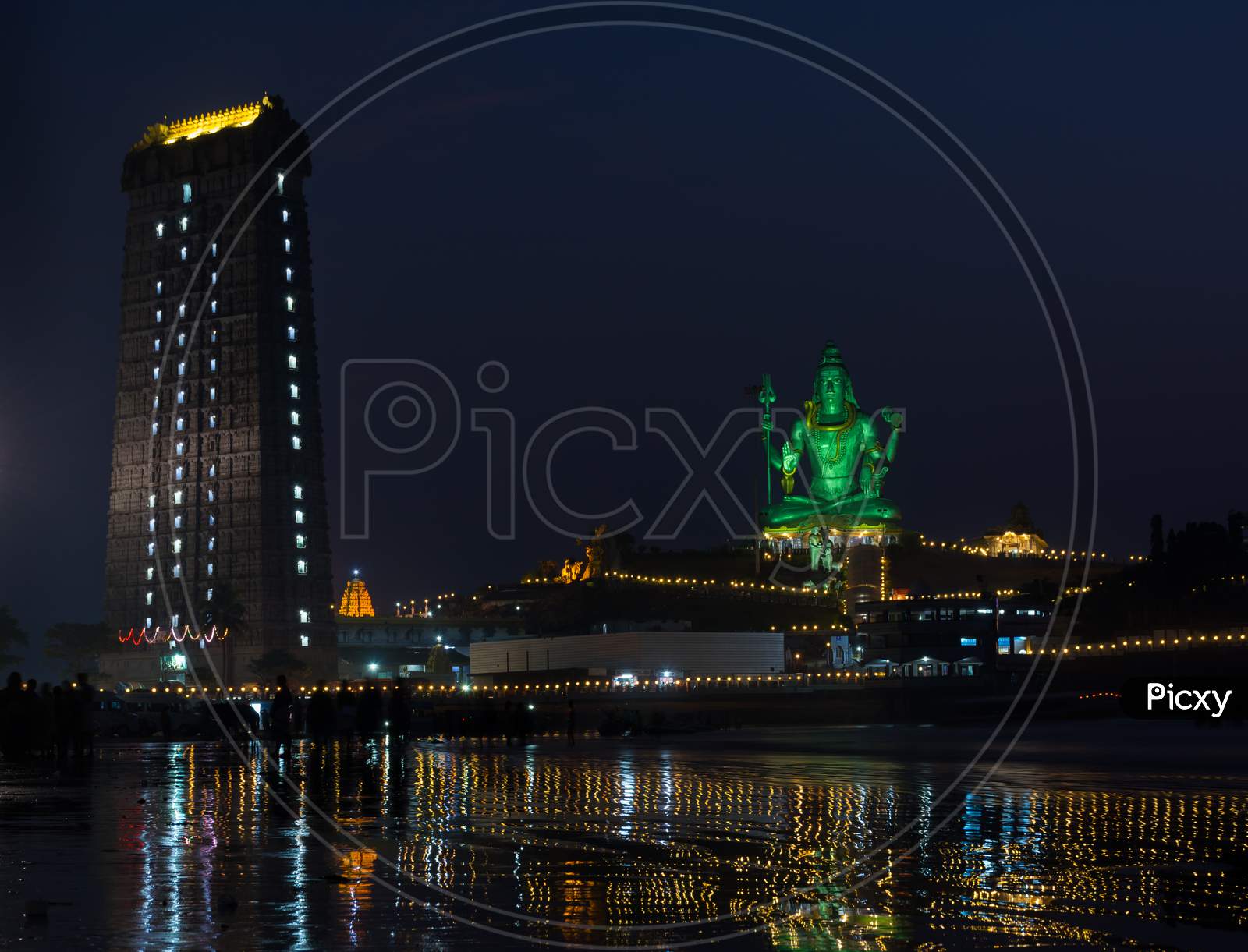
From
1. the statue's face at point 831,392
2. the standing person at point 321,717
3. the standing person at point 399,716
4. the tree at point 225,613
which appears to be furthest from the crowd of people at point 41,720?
the statue's face at point 831,392

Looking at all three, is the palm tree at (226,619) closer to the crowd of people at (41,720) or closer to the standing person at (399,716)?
the standing person at (399,716)

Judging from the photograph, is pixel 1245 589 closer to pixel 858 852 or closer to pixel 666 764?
pixel 666 764

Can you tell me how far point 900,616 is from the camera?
11806 cm

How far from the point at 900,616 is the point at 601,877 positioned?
104185 millimetres

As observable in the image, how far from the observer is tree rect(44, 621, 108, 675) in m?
158

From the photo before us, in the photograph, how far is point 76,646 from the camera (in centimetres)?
15962

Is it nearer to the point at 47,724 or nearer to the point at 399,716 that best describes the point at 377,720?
the point at 399,716

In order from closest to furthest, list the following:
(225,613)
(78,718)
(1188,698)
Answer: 1. (1188,698)
2. (78,718)
3. (225,613)

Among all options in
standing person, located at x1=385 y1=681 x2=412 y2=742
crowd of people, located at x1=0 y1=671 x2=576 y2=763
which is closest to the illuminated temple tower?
crowd of people, located at x1=0 y1=671 x2=576 y2=763

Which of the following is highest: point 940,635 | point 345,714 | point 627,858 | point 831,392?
point 831,392

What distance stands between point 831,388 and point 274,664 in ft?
222

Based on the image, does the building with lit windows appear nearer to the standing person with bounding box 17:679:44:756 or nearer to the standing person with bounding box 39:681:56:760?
the standing person with bounding box 39:681:56:760

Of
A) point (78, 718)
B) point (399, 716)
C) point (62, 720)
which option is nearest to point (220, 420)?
point (399, 716)

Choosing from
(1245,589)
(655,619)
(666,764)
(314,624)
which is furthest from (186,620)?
(666,764)
